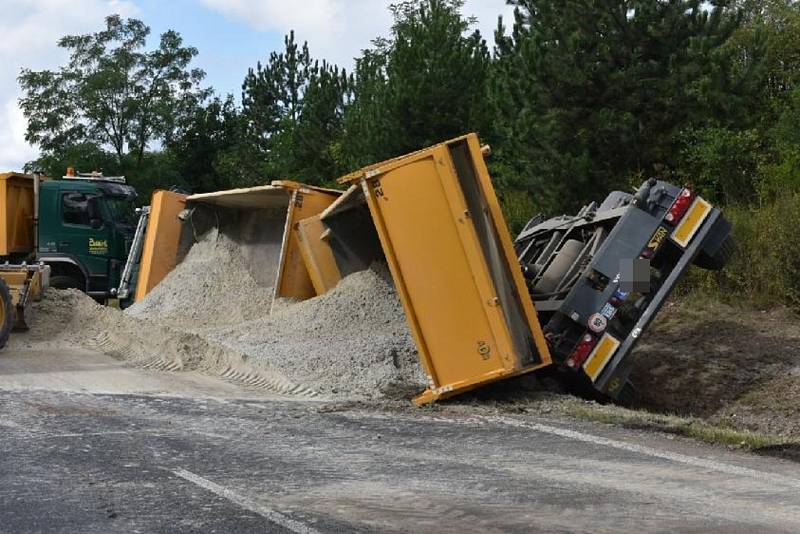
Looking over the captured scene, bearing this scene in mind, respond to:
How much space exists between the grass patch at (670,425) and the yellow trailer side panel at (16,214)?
39.4 feet

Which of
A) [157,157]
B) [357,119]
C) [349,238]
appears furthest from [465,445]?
[157,157]

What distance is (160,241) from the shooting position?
15.6 m

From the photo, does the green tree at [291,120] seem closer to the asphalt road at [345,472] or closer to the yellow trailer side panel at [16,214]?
the yellow trailer side panel at [16,214]

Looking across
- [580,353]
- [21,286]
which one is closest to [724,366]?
[580,353]

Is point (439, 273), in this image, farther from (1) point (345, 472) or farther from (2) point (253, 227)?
(2) point (253, 227)

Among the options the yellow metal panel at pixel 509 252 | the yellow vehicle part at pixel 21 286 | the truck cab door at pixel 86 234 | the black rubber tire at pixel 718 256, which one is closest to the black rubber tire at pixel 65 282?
the truck cab door at pixel 86 234

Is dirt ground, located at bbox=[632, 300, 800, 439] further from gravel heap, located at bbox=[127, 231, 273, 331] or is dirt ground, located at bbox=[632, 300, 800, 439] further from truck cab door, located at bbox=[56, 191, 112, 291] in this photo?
truck cab door, located at bbox=[56, 191, 112, 291]

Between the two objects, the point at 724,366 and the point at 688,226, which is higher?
the point at 688,226

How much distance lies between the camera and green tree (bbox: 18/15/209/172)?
4391 centimetres

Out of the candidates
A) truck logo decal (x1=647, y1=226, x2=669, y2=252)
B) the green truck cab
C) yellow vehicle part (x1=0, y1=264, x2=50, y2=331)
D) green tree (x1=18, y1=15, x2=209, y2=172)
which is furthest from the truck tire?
green tree (x1=18, y1=15, x2=209, y2=172)

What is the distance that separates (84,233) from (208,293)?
16.3ft

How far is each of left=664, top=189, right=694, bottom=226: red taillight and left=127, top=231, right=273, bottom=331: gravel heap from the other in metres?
6.16

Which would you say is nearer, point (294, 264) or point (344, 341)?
point (344, 341)

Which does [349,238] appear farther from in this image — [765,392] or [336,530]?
[336,530]
